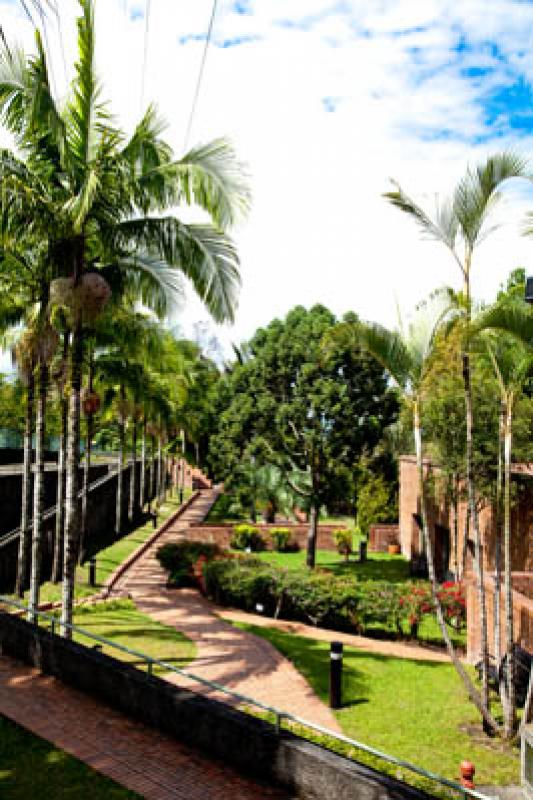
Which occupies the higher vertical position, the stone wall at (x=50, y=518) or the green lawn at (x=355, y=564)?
the stone wall at (x=50, y=518)

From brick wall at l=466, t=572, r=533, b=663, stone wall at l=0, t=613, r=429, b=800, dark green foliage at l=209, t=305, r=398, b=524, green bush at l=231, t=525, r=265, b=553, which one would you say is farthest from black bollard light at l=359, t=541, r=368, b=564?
stone wall at l=0, t=613, r=429, b=800

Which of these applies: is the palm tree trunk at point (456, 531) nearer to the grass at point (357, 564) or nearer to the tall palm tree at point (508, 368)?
the grass at point (357, 564)

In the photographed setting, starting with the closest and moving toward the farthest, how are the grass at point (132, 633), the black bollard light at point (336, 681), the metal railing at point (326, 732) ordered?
the metal railing at point (326, 732), the black bollard light at point (336, 681), the grass at point (132, 633)

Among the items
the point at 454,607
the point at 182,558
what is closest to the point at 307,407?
the point at 182,558

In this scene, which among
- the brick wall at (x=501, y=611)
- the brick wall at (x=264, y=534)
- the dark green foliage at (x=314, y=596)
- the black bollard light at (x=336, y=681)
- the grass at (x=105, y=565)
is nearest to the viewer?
the black bollard light at (x=336, y=681)

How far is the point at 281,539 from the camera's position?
2777 centimetres

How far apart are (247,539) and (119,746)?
20095 millimetres

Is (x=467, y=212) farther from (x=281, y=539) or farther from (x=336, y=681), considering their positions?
(x=281, y=539)

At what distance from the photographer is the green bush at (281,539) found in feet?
91.1

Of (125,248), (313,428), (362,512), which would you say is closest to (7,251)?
(125,248)

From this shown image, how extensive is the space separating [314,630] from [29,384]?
8.03 metres

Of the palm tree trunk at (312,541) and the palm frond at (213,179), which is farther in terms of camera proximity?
the palm tree trunk at (312,541)

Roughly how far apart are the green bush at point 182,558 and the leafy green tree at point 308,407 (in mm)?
4473

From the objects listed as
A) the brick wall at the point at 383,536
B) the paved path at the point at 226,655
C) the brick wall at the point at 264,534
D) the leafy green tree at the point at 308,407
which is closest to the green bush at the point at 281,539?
the brick wall at the point at 264,534
